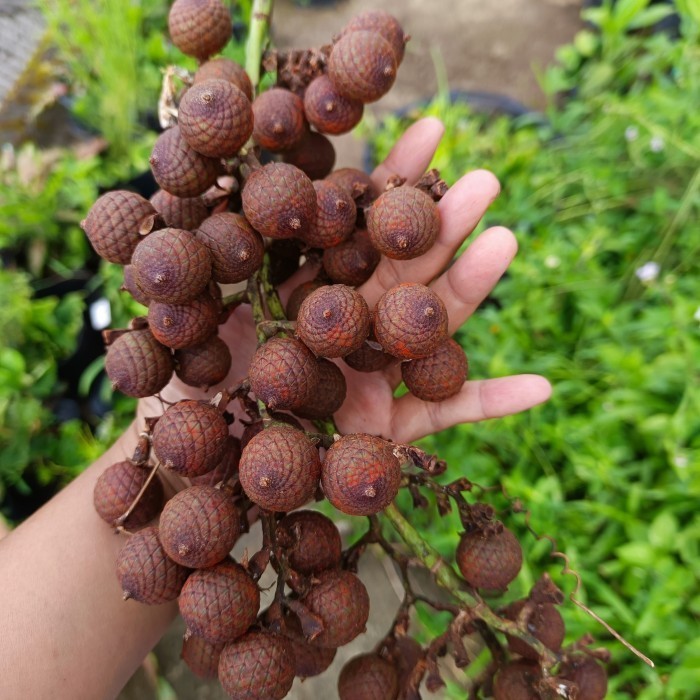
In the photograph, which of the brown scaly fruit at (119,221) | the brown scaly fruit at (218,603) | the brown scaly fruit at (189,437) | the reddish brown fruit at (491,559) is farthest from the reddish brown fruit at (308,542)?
the brown scaly fruit at (119,221)

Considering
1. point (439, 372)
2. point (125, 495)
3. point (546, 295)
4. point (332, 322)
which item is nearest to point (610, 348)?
point (546, 295)

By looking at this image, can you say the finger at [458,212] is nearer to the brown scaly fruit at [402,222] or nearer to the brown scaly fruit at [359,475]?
the brown scaly fruit at [402,222]

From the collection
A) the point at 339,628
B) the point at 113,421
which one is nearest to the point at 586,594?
the point at 339,628

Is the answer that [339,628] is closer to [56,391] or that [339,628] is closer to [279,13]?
[56,391]

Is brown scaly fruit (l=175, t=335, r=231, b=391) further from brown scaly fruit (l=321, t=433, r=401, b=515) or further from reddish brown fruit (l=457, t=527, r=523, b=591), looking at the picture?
reddish brown fruit (l=457, t=527, r=523, b=591)

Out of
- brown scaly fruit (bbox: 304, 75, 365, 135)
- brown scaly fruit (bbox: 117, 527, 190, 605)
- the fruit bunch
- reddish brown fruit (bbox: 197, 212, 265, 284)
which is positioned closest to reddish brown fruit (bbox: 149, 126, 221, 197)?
the fruit bunch

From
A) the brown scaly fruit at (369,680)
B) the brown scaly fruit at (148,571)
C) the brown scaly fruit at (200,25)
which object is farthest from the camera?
the brown scaly fruit at (200,25)
